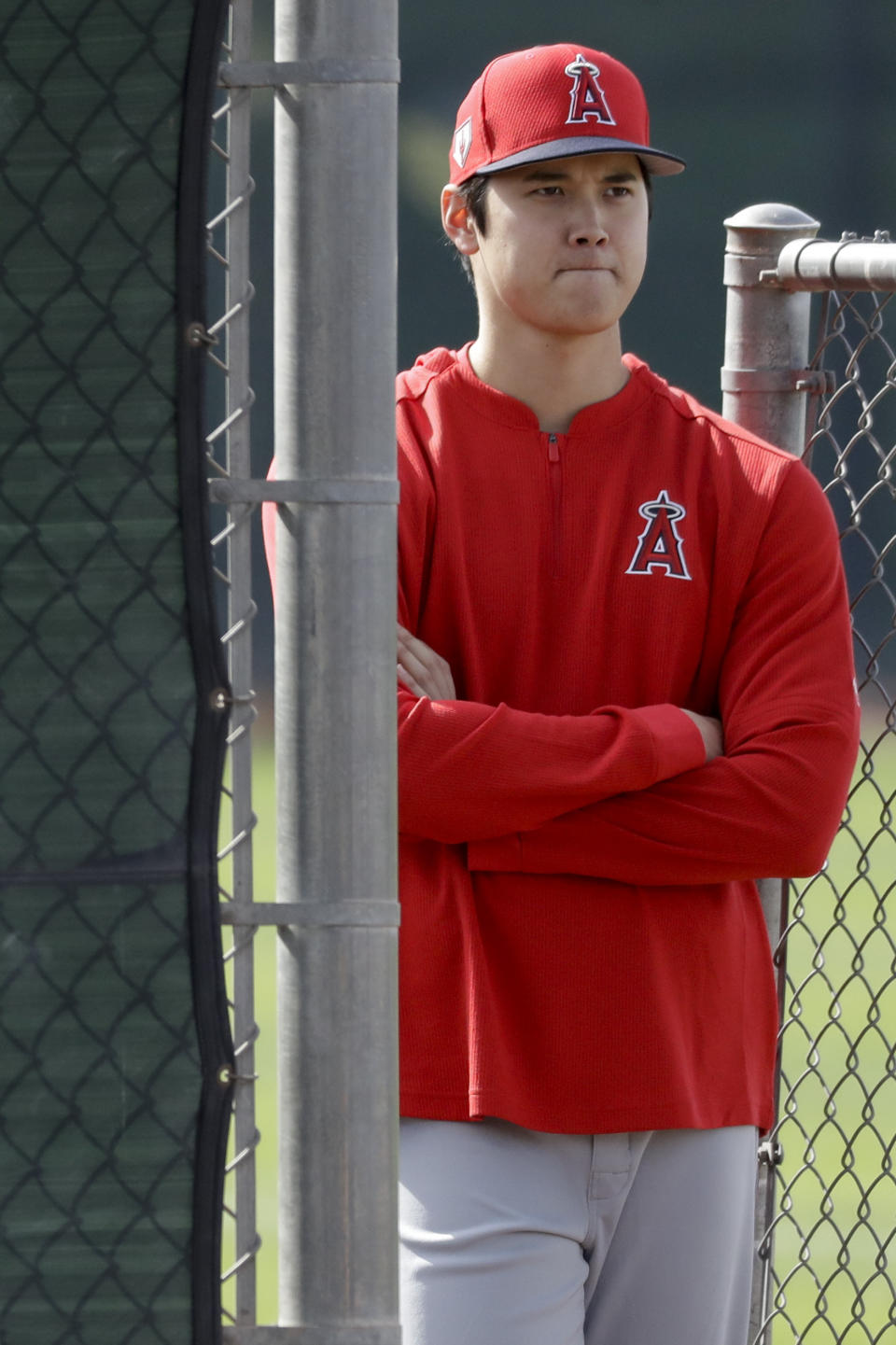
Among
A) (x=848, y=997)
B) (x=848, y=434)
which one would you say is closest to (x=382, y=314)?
(x=848, y=997)

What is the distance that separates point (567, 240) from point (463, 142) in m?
0.19

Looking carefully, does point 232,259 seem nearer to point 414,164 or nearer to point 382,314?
point 382,314

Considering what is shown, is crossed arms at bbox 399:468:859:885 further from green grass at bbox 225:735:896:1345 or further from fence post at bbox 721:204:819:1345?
fence post at bbox 721:204:819:1345

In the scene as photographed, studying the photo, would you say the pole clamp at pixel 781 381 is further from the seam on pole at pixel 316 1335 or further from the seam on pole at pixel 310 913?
the seam on pole at pixel 316 1335

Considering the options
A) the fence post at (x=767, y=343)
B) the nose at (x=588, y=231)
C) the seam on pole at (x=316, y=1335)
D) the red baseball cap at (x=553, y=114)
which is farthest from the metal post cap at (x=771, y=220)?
the seam on pole at (x=316, y=1335)

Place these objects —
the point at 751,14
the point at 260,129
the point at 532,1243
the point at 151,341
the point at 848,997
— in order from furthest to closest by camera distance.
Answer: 1. the point at 751,14
2. the point at 260,129
3. the point at 848,997
4. the point at 532,1243
5. the point at 151,341

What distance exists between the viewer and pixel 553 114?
189cm

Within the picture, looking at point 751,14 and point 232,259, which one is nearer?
point 232,259

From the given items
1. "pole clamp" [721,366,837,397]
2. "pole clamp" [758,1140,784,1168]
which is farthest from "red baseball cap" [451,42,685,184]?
"pole clamp" [758,1140,784,1168]

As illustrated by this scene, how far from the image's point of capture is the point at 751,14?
353 inches

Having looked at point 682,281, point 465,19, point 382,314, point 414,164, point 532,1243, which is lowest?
point 532,1243

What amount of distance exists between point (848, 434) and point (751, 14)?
7.22ft

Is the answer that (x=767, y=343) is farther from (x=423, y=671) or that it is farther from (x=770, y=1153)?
(x=770, y=1153)

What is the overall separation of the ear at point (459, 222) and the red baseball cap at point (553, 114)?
0.07 feet
